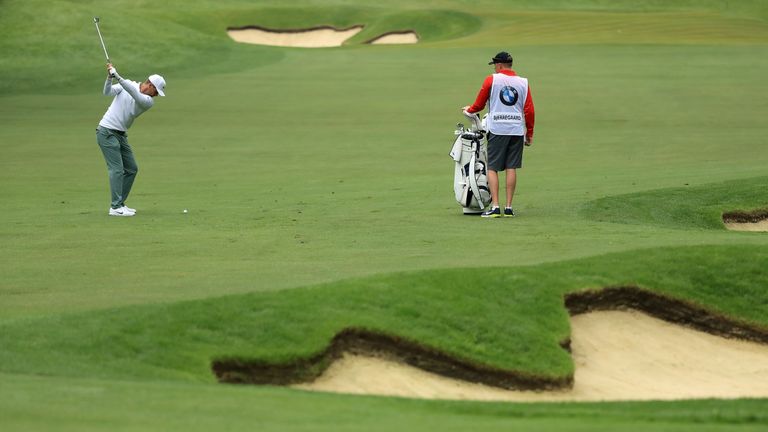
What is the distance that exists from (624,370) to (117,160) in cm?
962

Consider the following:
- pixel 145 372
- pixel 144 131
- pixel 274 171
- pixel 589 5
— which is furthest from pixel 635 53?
pixel 145 372

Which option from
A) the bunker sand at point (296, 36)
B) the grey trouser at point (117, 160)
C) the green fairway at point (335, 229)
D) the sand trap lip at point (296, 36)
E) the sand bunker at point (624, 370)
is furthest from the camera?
the sand trap lip at point (296, 36)

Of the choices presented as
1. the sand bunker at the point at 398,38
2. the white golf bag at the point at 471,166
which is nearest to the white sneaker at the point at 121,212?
the white golf bag at the point at 471,166

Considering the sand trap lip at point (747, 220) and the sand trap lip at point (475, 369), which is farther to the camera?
the sand trap lip at point (747, 220)

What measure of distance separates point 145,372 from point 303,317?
5.91 ft

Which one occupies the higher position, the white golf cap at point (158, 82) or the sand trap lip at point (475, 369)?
the white golf cap at point (158, 82)

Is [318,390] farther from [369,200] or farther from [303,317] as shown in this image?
[369,200]

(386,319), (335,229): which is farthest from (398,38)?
(386,319)

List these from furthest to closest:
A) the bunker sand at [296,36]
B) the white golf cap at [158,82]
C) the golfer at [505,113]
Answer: the bunker sand at [296,36] → the white golf cap at [158,82] → the golfer at [505,113]

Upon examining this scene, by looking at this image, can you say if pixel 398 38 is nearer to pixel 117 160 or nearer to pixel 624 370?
pixel 117 160

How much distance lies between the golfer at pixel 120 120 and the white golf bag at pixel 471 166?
440 centimetres

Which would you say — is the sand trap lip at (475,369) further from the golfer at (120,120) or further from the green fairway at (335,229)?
the golfer at (120,120)

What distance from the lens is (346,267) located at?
47.4 ft

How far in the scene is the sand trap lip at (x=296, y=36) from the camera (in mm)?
75750
